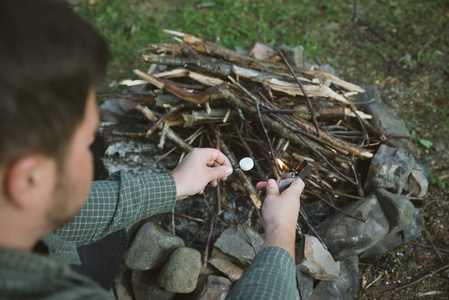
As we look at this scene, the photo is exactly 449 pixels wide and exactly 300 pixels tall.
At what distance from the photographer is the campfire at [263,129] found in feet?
10.2

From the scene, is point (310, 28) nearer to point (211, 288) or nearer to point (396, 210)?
point (396, 210)

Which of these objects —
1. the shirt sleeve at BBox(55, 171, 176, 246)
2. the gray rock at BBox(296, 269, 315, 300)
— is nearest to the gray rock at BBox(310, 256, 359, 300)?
the gray rock at BBox(296, 269, 315, 300)

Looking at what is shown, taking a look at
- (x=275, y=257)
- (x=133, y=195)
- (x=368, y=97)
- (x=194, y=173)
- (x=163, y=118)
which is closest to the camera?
(x=275, y=257)

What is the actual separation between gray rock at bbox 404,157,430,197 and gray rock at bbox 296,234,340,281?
4.00 feet

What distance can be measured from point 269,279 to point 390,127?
2.55 meters

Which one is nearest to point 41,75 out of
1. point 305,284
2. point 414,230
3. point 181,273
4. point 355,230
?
point 181,273

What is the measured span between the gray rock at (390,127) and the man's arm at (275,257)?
1.85m

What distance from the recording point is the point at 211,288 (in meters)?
2.67

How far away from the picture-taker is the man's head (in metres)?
1.05

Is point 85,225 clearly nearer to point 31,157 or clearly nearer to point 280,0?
point 31,157

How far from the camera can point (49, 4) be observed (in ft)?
3.81

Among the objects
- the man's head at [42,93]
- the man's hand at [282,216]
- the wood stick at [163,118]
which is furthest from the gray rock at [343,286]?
the man's head at [42,93]

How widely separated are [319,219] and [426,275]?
1.04 meters

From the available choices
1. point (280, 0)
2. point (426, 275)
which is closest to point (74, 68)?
point (426, 275)
